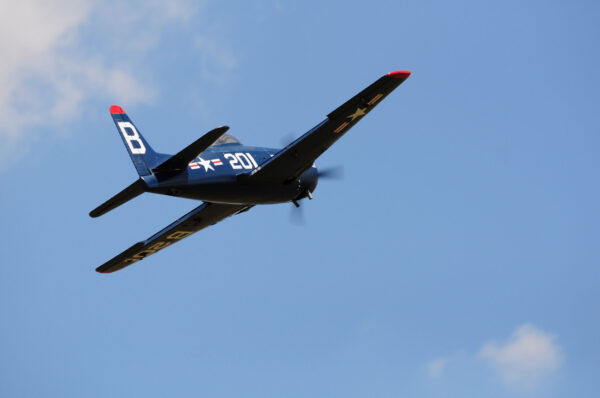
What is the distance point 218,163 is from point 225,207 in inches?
170

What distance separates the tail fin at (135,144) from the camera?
30141 mm

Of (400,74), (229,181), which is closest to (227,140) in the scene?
(229,181)

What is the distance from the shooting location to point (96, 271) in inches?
1480

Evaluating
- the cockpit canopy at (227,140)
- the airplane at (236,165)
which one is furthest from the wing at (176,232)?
the cockpit canopy at (227,140)

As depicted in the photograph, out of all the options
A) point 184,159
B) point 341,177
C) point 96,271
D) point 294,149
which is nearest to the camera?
point 184,159

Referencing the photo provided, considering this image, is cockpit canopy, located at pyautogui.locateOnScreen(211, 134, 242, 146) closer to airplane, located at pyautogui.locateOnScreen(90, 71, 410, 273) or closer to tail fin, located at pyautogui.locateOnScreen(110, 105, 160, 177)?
airplane, located at pyautogui.locateOnScreen(90, 71, 410, 273)

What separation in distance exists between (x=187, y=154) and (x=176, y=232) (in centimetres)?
791

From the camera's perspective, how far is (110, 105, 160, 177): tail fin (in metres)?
30.1

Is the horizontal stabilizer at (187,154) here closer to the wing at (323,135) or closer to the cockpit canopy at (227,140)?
the cockpit canopy at (227,140)

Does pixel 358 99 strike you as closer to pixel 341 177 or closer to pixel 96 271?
pixel 341 177

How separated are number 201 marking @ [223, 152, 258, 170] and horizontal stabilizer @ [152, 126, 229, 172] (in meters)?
2.23

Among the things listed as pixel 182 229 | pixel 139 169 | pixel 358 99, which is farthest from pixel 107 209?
pixel 358 99

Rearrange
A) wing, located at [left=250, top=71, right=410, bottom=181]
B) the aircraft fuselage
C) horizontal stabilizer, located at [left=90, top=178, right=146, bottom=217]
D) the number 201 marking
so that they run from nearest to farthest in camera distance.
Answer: horizontal stabilizer, located at [left=90, top=178, right=146, bottom=217] < the aircraft fuselage < wing, located at [left=250, top=71, right=410, bottom=181] < the number 201 marking

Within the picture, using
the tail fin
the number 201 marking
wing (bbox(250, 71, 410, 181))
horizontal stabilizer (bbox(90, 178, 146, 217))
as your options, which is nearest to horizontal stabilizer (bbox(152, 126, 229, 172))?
the tail fin
